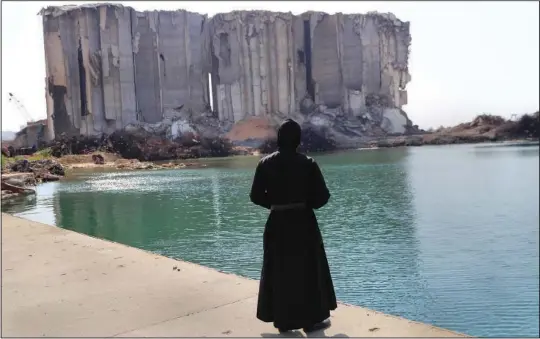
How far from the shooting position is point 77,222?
13391 mm

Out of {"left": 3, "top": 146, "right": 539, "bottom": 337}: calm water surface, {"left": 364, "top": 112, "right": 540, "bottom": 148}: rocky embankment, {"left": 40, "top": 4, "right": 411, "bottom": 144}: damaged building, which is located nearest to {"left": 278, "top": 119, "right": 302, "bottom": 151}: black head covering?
{"left": 3, "top": 146, "right": 539, "bottom": 337}: calm water surface

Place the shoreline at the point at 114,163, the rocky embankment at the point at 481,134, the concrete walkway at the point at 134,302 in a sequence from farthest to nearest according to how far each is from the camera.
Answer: the rocky embankment at the point at 481,134 < the shoreline at the point at 114,163 < the concrete walkway at the point at 134,302

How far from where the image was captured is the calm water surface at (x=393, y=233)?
623cm

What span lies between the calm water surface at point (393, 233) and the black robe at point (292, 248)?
265cm

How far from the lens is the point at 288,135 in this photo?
3.46 meters

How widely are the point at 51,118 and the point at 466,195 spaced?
4827 centimetres

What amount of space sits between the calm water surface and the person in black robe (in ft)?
8.65

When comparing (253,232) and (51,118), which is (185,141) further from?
(253,232)

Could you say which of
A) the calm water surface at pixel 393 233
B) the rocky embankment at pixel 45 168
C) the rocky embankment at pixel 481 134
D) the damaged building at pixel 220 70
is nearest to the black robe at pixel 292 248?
the calm water surface at pixel 393 233

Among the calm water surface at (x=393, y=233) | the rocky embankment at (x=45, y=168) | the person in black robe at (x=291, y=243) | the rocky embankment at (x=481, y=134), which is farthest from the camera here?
the rocky embankment at (x=481, y=134)

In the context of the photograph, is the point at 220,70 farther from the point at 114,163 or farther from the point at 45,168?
the point at 45,168

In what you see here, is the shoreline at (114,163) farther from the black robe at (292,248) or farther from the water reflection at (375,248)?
the black robe at (292,248)

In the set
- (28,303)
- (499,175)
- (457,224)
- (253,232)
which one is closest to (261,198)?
(28,303)

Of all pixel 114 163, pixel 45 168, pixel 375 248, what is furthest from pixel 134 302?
pixel 114 163
